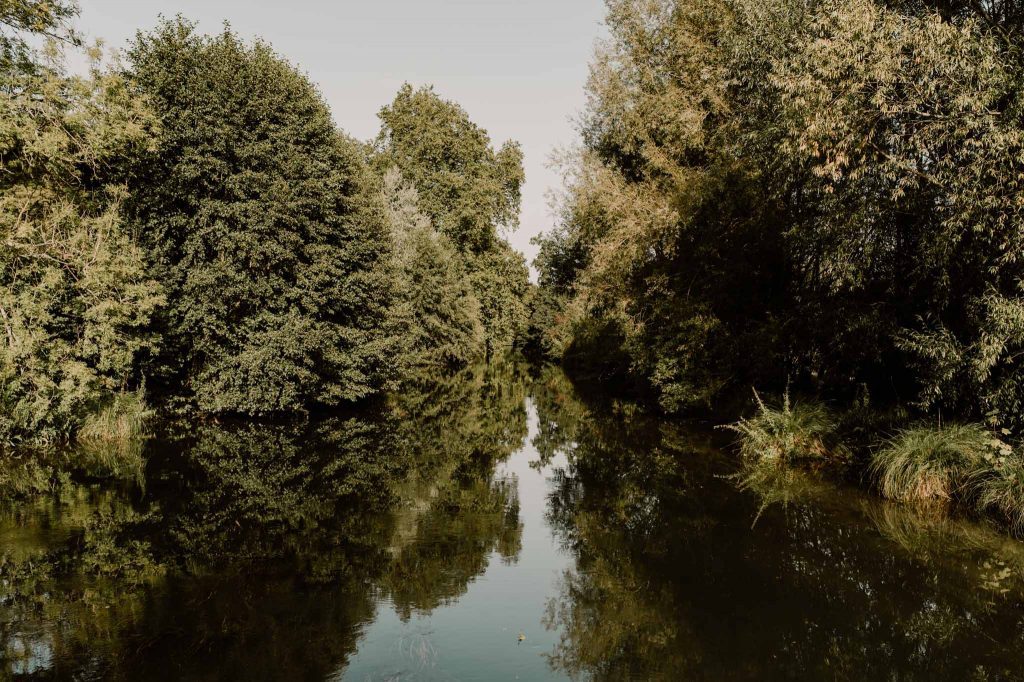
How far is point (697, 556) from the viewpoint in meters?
9.77

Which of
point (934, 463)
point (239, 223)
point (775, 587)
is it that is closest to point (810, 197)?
point (934, 463)

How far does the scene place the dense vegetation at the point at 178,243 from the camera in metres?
15.3

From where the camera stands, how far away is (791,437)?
15617 mm

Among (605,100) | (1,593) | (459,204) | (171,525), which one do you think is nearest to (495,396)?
(605,100)

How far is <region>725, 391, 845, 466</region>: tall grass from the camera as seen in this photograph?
15.5 metres

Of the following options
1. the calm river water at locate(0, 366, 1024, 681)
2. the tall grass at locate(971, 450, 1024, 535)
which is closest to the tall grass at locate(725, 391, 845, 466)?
the calm river water at locate(0, 366, 1024, 681)

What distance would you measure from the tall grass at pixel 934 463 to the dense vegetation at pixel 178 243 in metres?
16.0

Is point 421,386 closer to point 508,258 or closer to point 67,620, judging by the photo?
point 508,258

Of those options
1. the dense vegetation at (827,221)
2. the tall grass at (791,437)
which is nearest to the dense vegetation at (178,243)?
the dense vegetation at (827,221)

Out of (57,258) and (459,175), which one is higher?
(459,175)

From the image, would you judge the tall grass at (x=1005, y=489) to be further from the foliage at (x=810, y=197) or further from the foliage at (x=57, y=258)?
the foliage at (x=57, y=258)

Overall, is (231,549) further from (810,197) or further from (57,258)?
(810,197)

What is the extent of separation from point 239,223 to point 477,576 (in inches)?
595

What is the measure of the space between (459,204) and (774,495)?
35237 millimetres
